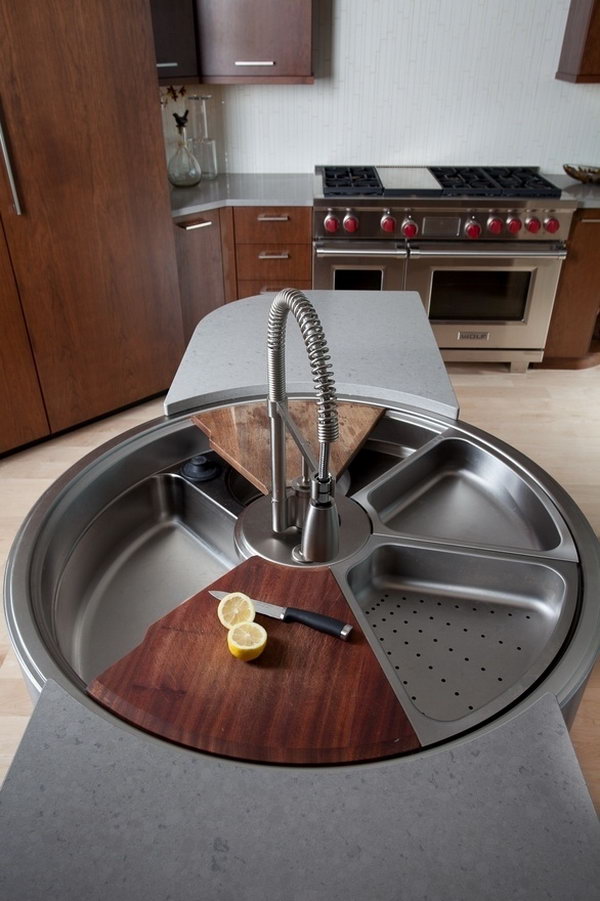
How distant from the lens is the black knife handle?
37.9 inches

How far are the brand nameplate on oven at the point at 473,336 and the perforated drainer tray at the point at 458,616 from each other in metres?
2.59

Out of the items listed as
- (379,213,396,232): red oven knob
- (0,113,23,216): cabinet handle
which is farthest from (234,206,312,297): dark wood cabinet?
(0,113,23,216): cabinet handle

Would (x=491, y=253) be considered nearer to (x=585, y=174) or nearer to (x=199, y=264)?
(x=585, y=174)

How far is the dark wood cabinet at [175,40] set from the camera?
3.04 metres

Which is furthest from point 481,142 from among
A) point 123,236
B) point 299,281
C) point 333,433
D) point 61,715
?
point 61,715

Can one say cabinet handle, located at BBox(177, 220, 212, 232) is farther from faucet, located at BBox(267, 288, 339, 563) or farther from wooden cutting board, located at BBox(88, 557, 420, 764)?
wooden cutting board, located at BBox(88, 557, 420, 764)

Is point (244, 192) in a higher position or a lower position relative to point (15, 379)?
higher

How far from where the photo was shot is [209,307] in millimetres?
3543

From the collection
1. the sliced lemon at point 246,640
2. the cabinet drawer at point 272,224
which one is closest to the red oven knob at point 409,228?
the cabinet drawer at point 272,224

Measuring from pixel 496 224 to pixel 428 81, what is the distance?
3.20 ft

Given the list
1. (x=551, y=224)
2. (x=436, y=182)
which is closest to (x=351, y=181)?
(x=436, y=182)

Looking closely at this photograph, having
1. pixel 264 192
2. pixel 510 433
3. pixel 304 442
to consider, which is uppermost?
pixel 304 442

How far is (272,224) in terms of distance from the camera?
3.36 metres

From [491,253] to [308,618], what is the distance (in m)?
2.80
